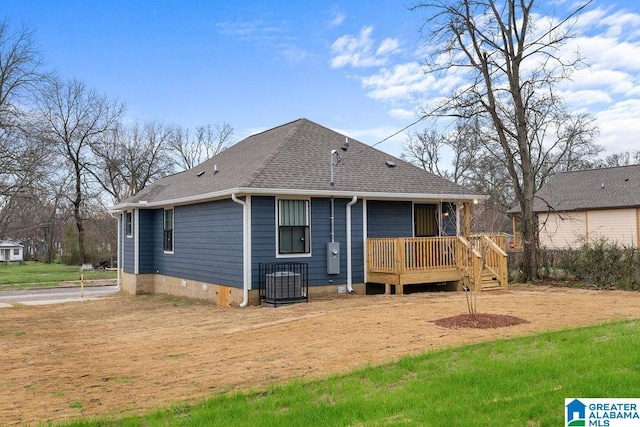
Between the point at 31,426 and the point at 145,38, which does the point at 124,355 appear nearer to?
the point at 31,426

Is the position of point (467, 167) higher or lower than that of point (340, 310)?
higher

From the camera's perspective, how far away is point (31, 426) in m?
4.40

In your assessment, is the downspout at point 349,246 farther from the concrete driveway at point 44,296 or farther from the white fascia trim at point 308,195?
the concrete driveway at point 44,296

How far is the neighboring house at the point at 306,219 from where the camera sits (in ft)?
41.4

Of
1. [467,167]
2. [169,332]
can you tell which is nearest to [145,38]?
[169,332]

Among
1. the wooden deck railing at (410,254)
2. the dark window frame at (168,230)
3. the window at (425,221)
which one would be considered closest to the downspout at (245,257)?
the wooden deck railing at (410,254)

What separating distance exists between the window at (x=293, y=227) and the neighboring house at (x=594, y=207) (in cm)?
1724

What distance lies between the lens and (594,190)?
30.6 metres

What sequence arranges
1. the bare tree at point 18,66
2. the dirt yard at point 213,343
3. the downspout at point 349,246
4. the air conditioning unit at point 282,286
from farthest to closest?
the bare tree at point 18,66 < the downspout at point 349,246 < the air conditioning unit at point 282,286 < the dirt yard at point 213,343

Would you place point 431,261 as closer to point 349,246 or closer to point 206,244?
point 349,246

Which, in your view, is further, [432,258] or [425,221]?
[425,221]

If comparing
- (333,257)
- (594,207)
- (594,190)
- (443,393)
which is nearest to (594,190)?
(594,190)

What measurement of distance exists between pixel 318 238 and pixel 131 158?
31573mm

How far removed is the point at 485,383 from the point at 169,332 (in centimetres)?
611
